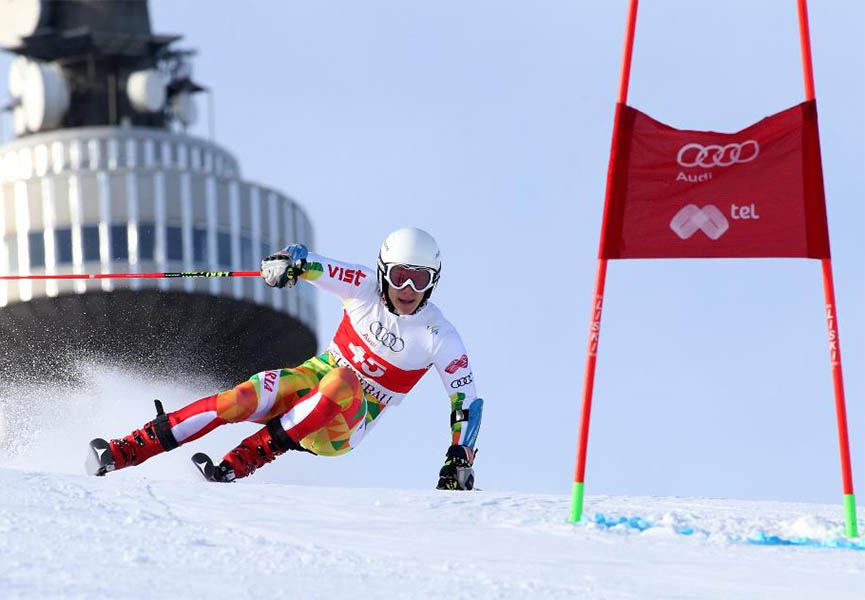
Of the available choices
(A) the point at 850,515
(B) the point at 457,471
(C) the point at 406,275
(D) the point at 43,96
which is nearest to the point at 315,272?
(C) the point at 406,275

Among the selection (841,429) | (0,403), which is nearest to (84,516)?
(841,429)

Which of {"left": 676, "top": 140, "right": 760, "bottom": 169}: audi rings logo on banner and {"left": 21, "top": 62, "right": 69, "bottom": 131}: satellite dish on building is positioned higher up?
{"left": 21, "top": 62, "right": 69, "bottom": 131}: satellite dish on building

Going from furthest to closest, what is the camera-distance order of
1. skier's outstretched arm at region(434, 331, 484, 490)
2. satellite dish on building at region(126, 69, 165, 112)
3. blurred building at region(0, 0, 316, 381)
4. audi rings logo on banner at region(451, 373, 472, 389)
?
satellite dish on building at region(126, 69, 165, 112)
blurred building at region(0, 0, 316, 381)
audi rings logo on banner at region(451, 373, 472, 389)
skier's outstretched arm at region(434, 331, 484, 490)

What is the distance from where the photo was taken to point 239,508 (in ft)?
23.8

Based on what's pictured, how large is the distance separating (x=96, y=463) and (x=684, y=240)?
334 cm

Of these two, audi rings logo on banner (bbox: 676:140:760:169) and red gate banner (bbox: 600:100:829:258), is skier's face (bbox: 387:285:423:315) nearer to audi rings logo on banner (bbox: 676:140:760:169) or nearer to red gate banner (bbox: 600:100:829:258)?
red gate banner (bbox: 600:100:829:258)

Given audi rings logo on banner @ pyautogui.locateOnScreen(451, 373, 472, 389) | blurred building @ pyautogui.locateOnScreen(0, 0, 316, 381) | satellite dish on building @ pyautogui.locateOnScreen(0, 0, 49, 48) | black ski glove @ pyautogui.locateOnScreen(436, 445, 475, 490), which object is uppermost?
satellite dish on building @ pyautogui.locateOnScreen(0, 0, 49, 48)

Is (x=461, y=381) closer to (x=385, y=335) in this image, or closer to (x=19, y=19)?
(x=385, y=335)

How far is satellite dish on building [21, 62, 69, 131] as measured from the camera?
178 ft

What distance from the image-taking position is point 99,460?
29.3 ft

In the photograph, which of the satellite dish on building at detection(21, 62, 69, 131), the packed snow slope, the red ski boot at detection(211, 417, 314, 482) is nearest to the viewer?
the packed snow slope

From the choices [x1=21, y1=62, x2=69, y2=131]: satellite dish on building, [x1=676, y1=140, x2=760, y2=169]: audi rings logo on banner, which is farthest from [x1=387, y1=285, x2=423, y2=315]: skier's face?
[x1=21, y1=62, x2=69, y2=131]: satellite dish on building

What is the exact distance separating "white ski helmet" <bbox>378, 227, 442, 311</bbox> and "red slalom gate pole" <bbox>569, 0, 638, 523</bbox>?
138 cm

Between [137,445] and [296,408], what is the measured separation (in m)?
0.88
